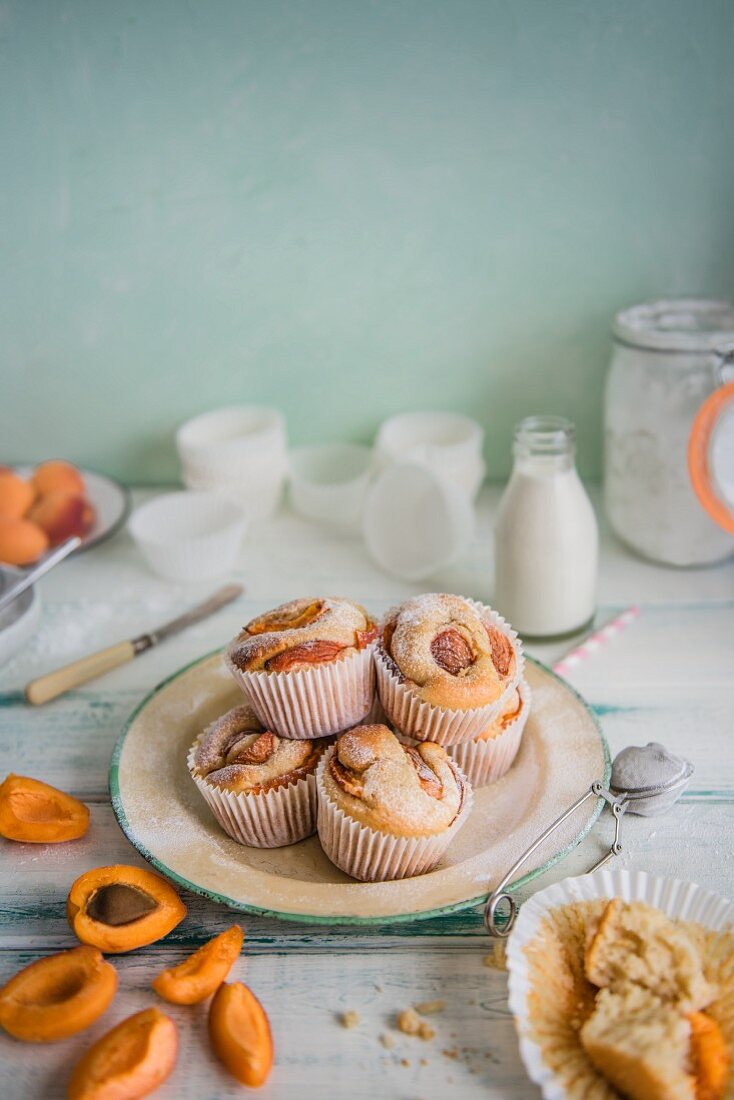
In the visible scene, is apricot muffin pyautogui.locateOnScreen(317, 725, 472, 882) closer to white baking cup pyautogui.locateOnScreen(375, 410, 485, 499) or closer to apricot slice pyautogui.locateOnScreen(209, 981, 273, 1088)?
apricot slice pyautogui.locateOnScreen(209, 981, 273, 1088)

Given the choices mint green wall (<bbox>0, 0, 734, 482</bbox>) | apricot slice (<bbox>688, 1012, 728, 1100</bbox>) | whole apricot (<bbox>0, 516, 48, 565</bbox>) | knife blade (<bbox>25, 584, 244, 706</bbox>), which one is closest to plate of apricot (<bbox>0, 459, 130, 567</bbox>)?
whole apricot (<bbox>0, 516, 48, 565</bbox>)

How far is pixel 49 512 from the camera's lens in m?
1.84

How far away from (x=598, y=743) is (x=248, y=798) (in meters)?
0.44

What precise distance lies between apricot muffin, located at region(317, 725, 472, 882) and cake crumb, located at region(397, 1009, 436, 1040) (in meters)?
0.17

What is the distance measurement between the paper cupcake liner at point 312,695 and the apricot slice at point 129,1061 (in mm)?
367

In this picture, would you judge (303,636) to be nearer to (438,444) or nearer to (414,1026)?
(414,1026)

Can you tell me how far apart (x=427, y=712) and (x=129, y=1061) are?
0.49 meters

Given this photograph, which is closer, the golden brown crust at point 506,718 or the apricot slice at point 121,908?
the apricot slice at point 121,908

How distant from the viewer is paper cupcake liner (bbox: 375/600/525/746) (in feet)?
3.70

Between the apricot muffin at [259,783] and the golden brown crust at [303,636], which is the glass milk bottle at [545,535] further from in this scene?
the apricot muffin at [259,783]

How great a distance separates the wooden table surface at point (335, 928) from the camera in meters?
0.87

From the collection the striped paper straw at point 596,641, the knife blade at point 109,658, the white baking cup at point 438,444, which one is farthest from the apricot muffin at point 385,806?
the white baking cup at point 438,444

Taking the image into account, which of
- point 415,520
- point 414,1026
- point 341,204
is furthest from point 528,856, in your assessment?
point 341,204

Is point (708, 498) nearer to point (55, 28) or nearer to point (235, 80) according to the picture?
point (235, 80)
